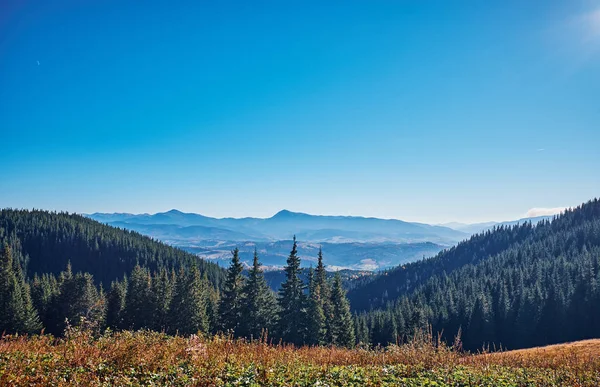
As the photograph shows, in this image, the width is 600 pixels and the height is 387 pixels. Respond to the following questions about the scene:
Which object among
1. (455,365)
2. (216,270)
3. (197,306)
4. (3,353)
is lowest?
(216,270)

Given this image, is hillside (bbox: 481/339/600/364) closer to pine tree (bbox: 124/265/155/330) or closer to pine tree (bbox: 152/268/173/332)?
pine tree (bbox: 152/268/173/332)

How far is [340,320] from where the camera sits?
147ft

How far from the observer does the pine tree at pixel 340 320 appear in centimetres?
4441

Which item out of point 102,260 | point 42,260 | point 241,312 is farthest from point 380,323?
point 42,260

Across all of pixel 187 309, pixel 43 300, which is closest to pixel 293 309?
pixel 187 309

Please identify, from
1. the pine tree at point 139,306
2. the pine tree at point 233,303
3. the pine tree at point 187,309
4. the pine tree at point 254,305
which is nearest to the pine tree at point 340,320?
the pine tree at point 254,305

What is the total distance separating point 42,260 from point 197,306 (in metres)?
171

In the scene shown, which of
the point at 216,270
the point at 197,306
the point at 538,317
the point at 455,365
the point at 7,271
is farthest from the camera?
the point at 216,270

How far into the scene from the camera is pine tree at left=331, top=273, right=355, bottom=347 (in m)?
44.4

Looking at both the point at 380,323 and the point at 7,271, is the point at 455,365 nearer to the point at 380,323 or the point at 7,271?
the point at 7,271

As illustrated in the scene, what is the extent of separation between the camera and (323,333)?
4103 centimetres

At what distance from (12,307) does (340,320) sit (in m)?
46.4

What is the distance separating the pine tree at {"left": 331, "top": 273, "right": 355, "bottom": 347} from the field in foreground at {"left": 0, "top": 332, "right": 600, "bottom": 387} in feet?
108

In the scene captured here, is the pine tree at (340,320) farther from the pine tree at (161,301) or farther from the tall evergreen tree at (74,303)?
the tall evergreen tree at (74,303)
